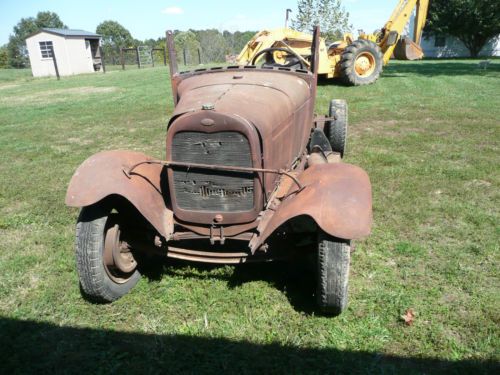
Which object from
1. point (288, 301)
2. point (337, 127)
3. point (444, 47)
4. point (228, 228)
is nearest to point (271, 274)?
point (288, 301)

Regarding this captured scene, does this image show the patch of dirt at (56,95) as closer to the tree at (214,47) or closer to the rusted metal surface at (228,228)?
the rusted metal surface at (228,228)

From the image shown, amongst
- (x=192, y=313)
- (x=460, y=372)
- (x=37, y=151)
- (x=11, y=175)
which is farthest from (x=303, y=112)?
(x=37, y=151)

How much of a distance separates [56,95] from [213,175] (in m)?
14.2

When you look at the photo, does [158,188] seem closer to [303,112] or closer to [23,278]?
[23,278]

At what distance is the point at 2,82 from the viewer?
22.3 meters

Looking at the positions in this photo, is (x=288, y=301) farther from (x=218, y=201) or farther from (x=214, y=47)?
(x=214, y=47)

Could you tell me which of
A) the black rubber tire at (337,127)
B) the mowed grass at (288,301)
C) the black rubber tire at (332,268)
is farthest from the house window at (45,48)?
the black rubber tire at (332,268)

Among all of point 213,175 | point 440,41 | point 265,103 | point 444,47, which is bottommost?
point 213,175

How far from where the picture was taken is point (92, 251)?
2801 millimetres

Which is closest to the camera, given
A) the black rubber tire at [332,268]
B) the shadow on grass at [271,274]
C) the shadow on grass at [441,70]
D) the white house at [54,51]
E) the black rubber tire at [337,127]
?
the black rubber tire at [332,268]

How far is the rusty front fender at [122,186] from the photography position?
281 centimetres

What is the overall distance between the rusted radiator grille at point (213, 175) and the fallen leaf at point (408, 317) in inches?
52.1

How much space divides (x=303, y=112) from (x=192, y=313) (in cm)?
228

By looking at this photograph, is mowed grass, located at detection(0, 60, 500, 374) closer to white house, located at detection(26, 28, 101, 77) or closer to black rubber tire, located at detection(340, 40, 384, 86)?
black rubber tire, located at detection(340, 40, 384, 86)
